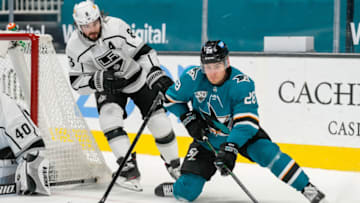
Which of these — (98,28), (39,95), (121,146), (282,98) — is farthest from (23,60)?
(282,98)

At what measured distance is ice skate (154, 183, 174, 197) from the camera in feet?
13.6

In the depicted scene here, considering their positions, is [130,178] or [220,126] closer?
[220,126]

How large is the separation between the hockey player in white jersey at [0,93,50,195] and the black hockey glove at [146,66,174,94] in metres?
0.70

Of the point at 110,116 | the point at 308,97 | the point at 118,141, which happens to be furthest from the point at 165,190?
the point at 308,97

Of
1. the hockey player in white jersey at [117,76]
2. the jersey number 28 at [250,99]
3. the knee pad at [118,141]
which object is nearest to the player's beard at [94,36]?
the hockey player in white jersey at [117,76]

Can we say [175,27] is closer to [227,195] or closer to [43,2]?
[43,2]

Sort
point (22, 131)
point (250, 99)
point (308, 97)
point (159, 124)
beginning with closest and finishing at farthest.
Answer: point (250, 99) → point (22, 131) → point (159, 124) → point (308, 97)

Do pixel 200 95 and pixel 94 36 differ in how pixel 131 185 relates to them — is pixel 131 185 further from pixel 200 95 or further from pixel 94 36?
pixel 94 36

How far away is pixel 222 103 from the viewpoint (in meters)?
3.88

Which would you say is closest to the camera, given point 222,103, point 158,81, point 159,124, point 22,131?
point 222,103

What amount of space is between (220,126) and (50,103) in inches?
46.3

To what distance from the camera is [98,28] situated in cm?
435

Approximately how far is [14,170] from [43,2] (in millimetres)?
2856

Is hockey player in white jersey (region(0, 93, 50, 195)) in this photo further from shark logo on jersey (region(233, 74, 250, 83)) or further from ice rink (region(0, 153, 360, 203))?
shark logo on jersey (region(233, 74, 250, 83))
